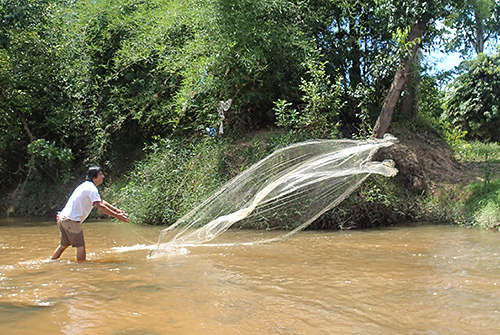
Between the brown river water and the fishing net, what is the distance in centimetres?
38

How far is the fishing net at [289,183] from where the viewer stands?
717cm

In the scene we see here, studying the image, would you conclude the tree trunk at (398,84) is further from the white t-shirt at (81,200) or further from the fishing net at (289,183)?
the white t-shirt at (81,200)

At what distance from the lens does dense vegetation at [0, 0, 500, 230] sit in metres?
10.8

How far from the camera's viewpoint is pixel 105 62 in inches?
563

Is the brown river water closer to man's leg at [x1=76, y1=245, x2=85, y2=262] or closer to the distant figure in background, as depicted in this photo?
man's leg at [x1=76, y1=245, x2=85, y2=262]

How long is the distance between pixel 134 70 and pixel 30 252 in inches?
302

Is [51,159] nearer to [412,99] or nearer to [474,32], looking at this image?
[412,99]

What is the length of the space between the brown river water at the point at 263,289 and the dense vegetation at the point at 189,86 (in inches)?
132

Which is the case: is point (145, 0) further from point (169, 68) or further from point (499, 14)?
point (499, 14)

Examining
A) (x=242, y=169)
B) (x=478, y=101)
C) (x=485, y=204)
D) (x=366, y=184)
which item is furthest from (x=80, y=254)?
(x=478, y=101)

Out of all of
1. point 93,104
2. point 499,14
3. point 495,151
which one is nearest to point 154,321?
point 93,104

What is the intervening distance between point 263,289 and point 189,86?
308 inches

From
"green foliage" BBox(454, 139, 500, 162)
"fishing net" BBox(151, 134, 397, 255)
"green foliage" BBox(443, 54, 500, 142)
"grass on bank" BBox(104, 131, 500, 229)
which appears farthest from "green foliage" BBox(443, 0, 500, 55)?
"fishing net" BBox(151, 134, 397, 255)

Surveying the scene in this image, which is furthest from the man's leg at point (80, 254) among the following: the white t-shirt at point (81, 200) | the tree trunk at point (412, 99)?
the tree trunk at point (412, 99)
